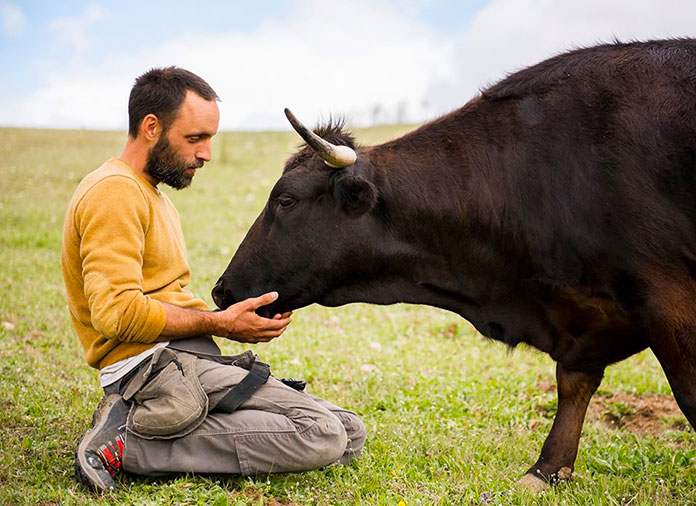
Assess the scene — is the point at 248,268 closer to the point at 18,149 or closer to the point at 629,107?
the point at 629,107

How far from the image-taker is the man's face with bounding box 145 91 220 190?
449 centimetres

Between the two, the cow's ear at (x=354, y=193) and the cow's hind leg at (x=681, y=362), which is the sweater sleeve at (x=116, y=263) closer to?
the cow's ear at (x=354, y=193)

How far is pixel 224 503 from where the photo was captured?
13.2ft

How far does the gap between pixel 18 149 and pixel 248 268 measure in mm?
28986

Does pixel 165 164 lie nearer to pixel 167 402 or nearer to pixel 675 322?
pixel 167 402

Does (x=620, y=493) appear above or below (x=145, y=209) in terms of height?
below

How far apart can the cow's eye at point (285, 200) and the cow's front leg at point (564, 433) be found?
2115 millimetres

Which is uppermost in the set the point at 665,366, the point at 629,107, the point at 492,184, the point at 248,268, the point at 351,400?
the point at 629,107

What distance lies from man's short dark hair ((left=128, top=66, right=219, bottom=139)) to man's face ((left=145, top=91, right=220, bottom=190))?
4 cm

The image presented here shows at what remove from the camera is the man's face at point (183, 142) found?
449 centimetres

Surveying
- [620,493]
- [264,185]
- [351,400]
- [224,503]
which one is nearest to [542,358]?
[351,400]

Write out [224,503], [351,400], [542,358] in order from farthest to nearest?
[542,358] → [351,400] → [224,503]

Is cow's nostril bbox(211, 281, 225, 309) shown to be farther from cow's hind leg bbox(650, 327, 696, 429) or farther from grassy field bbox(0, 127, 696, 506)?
cow's hind leg bbox(650, 327, 696, 429)

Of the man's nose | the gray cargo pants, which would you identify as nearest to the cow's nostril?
the gray cargo pants
